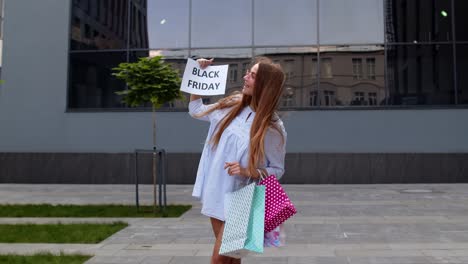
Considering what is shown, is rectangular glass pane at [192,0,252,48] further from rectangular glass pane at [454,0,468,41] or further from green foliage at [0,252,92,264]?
green foliage at [0,252,92,264]

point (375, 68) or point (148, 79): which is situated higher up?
point (375, 68)

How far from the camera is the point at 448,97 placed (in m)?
15.6

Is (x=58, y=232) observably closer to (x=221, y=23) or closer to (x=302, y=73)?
(x=302, y=73)

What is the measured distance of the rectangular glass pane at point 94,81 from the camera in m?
16.9

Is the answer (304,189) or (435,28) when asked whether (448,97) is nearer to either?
(435,28)

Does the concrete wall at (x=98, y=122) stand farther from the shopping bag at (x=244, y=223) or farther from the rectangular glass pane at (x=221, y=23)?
the shopping bag at (x=244, y=223)

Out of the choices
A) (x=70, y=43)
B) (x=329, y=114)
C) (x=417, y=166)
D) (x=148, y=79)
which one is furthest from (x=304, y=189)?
(x=70, y=43)

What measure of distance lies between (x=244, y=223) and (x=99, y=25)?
1628 centimetres

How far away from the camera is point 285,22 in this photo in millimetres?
16359

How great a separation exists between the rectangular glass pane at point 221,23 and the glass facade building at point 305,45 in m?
0.04

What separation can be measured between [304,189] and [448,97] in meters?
6.09

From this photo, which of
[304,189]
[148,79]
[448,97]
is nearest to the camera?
[148,79]

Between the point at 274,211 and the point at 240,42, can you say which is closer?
the point at 274,211

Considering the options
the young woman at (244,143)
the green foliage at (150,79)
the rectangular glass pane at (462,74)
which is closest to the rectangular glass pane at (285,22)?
the rectangular glass pane at (462,74)
